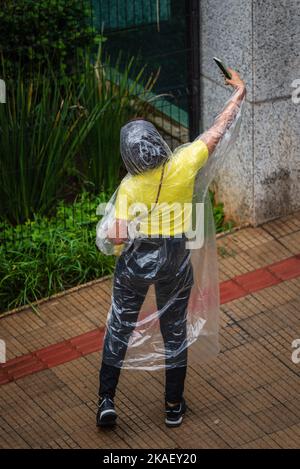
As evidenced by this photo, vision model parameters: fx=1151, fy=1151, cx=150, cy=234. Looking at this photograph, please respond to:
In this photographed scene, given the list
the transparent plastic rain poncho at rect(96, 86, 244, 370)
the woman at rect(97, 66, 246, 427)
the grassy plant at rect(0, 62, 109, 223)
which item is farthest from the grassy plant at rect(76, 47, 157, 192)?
the woman at rect(97, 66, 246, 427)

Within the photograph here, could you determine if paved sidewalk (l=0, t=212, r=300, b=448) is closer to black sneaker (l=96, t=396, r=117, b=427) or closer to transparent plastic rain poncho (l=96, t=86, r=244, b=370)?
black sneaker (l=96, t=396, r=117, b=427)

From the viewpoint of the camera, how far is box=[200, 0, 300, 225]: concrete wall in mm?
7918

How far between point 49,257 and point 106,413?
5.74 ft

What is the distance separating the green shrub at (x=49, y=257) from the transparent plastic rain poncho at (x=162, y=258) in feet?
4.65

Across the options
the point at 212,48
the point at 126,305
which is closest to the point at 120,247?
the point at 126,305

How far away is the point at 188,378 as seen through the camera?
7000 millimetres

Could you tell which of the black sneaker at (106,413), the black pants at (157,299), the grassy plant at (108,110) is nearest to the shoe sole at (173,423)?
the black pants at (157,299)

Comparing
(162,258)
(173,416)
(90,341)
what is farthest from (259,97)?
(173,416)

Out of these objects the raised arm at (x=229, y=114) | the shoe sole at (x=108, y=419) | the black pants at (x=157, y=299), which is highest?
the raised arm at (x=229, y=114)

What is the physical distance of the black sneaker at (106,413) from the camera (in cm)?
650

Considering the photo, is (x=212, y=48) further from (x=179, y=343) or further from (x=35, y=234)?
(x=179, y=343)

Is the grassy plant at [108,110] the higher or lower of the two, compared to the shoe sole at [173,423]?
higher

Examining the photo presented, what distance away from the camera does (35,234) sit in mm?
8148

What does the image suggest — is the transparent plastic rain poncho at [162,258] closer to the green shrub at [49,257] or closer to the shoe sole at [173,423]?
the shoe sole at [173,423]
